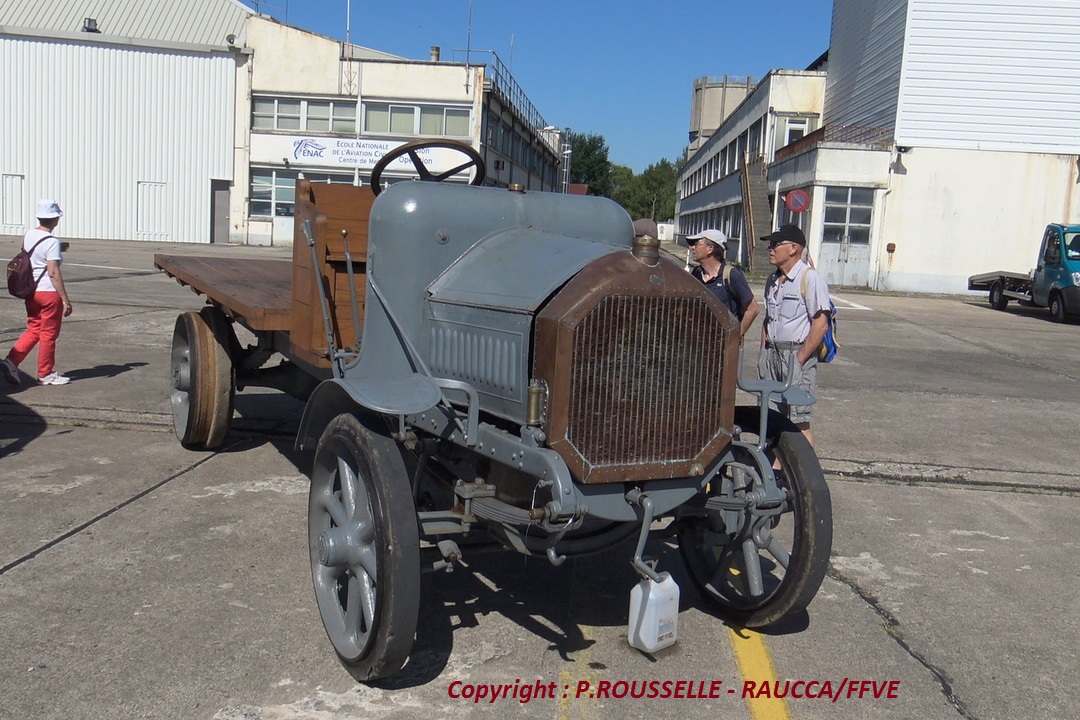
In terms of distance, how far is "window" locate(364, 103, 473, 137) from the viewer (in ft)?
121

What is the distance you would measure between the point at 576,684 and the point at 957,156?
2801 centimetres

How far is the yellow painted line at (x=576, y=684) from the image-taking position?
3.36 metres

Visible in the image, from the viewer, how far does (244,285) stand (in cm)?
664

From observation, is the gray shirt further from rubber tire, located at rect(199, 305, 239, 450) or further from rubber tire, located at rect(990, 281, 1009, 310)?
rubber tire, located at rect(990, 281, 1009, 310)

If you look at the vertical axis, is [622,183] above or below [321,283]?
above

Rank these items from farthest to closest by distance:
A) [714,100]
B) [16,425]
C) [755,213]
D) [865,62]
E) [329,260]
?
[714,100] < [755,213] < [865,62] < [16,425] < [329,260]

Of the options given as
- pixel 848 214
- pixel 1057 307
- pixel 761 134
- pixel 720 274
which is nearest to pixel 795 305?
pixel 720 274

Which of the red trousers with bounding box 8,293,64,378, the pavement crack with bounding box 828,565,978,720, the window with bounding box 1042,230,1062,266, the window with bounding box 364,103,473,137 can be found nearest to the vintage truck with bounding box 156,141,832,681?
the pavement crack with bounding box 828,565,978,720

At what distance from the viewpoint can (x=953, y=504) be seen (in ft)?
20.3

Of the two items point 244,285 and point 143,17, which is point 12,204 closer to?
point 143,17

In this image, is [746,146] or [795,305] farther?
[746,146]

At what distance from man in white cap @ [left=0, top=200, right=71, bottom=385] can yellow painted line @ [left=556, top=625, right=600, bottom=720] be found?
21.1 ft

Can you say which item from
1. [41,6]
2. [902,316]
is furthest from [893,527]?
[41,6]

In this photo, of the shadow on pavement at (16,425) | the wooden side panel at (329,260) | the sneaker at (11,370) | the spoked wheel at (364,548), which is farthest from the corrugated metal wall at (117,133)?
the spoked wheel at (364,548)
